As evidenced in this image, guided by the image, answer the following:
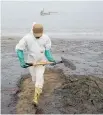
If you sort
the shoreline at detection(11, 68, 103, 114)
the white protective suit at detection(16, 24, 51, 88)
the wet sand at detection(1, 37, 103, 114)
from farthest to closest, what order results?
the wet sand at detection(1, 37, 103, 114) → the white protective suit at detection(16, 24, 51, 88) → the shoreline at detection(11, 68, 103, 114)

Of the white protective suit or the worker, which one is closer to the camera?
the worker

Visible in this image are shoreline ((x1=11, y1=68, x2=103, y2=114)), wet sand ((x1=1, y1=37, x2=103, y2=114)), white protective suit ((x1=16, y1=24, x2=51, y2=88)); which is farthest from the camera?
wet sand ((x1=1, y1=37, x2=103, y2=114))

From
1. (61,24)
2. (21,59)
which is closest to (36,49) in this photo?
(21,59)

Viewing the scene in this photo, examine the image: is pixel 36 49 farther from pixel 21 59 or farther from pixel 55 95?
pixel 55 95

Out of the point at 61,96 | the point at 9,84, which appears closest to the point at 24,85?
the point at 9,84

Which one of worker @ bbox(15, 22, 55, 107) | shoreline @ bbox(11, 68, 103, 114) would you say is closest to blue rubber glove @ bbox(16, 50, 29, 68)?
worker @ bbox(15, 22, 55, 107)

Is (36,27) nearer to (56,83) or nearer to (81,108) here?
(81,108)

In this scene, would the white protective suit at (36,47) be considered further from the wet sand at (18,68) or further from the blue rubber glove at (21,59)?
the wet sand at (18,68)

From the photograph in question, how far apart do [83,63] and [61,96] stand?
729cm

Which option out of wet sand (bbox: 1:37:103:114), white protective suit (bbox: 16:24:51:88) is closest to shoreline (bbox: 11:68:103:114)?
wet sand (bbox: 1:37:103:114)

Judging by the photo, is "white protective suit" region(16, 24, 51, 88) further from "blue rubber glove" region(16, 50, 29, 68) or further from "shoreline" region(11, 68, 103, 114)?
"shoreline" region(11, 68, 103, 114)

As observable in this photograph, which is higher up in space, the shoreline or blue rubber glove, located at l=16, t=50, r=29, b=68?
blue rubber glove, located at l=16, t=50, r=29, b=68

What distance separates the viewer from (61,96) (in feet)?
34.6

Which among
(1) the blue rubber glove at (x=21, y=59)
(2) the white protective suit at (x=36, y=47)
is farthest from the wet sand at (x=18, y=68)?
(1) the blue rubber glove at (x=21, y=59)
